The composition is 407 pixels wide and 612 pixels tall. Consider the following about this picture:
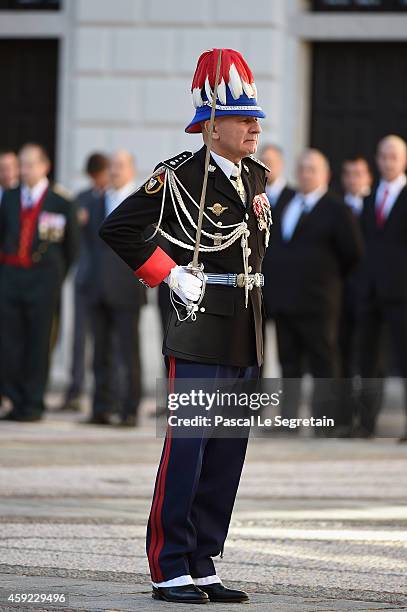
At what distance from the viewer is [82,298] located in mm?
14508

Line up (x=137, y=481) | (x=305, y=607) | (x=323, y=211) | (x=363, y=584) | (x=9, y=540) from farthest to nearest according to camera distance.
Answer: (x=323, y=211) → (x=137, y=481) → (x=9, y=540) → (x=363, y=584) → (x=305, y=607)

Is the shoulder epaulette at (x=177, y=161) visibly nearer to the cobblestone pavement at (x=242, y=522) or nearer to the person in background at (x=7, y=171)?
the cobblestone pavement at (x=242, y=522)

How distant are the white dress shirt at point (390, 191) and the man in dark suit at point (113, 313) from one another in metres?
1.79

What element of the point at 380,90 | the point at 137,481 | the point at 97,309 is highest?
the point at 380,90

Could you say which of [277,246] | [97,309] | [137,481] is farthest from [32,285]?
[137,481]

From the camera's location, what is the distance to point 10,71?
1720 cm

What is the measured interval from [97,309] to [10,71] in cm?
508

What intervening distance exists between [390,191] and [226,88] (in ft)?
21.1

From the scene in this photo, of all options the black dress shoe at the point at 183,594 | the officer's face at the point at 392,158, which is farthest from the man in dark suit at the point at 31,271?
the black dress shoe at the point at 183,594

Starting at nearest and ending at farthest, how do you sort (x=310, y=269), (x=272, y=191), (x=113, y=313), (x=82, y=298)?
(x=310, y=269) < (x=113, y=313) < (x=272, y=191) < (x=82, y=298)

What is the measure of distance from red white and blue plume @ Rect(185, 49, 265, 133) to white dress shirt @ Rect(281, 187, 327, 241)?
20.9 ft

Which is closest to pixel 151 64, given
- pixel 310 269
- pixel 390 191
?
pixel 310 269

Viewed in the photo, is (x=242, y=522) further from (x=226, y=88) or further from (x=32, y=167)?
(x=32, y=167)

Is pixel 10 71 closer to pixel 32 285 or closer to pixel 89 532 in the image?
Answer: pixel 32 285
